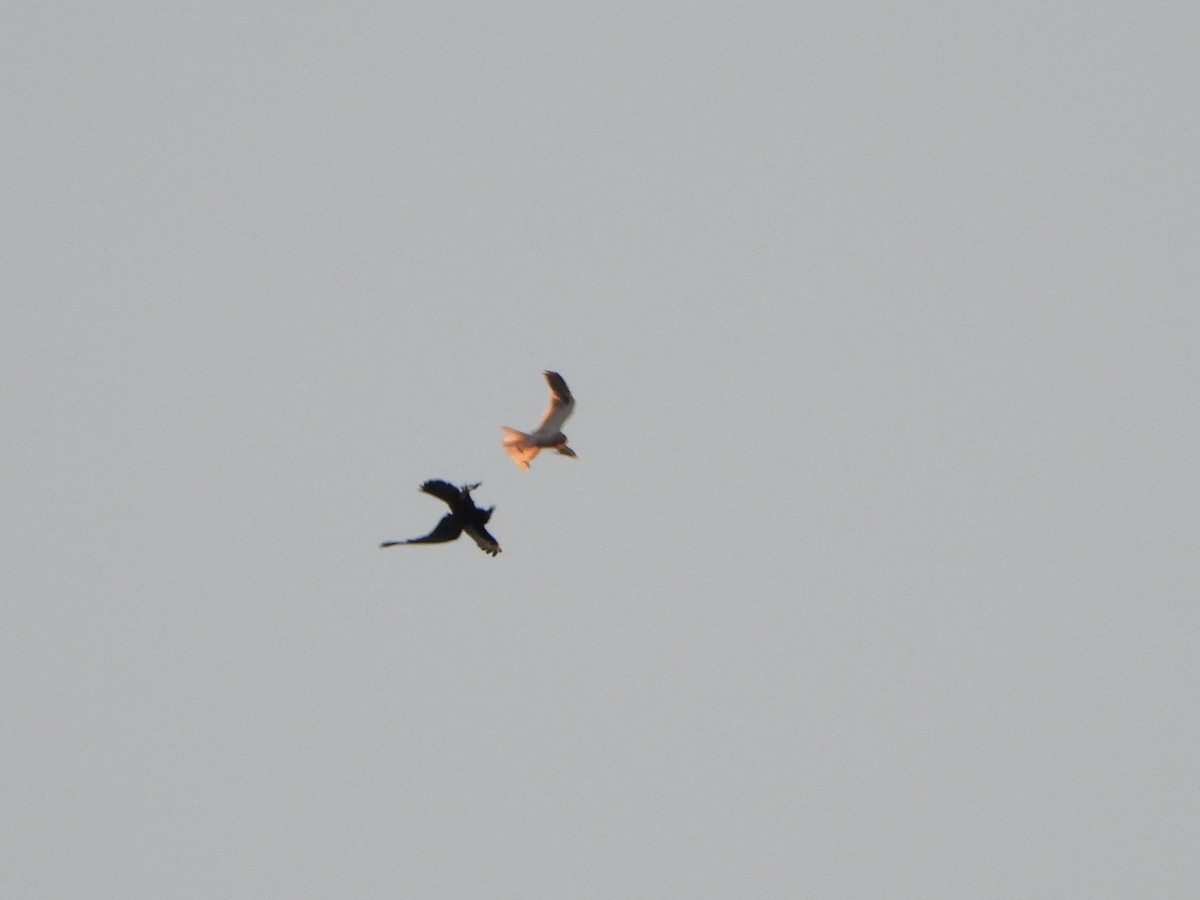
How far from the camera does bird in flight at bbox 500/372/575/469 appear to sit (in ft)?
152

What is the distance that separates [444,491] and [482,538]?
4.07 feet

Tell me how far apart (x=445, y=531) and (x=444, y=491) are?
81 centimetres

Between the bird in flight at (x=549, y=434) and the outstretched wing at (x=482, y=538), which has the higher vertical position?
the bird in flight at (x=549, y=434)

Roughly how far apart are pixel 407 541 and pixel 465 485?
1.56 metres

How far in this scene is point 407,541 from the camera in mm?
45562

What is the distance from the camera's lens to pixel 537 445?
4622 cm

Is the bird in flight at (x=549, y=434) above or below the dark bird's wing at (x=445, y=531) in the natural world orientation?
above

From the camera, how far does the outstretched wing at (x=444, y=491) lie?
45.5m

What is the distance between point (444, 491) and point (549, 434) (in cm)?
245

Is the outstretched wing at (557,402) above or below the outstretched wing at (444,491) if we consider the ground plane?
above

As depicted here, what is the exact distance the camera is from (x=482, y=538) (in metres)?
46.0

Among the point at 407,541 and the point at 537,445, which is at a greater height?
the point at 537,445

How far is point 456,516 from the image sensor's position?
4566cm

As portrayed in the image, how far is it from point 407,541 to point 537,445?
319 centimetres
